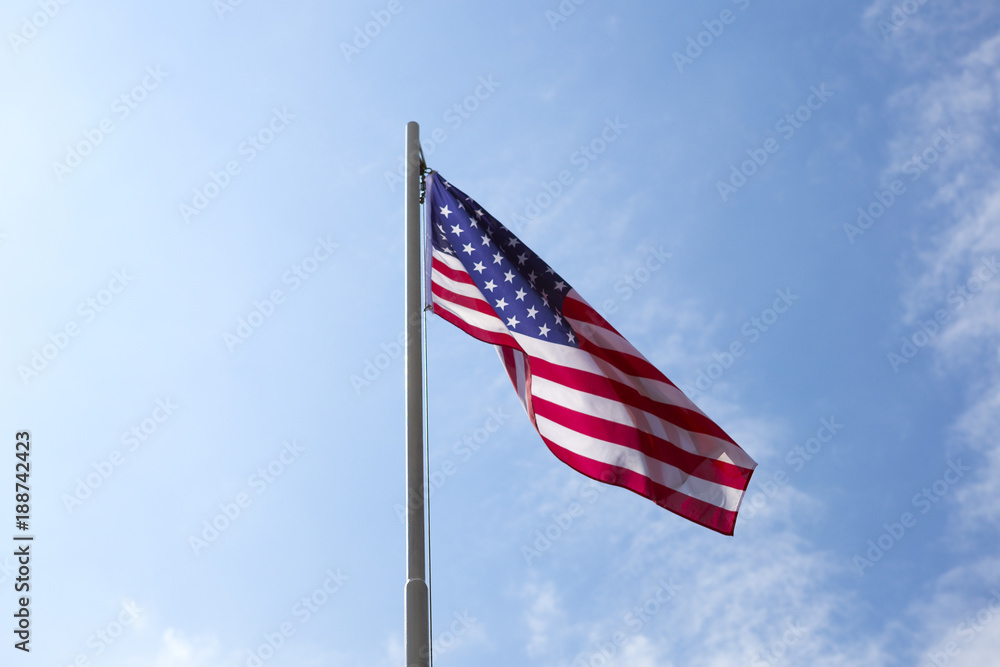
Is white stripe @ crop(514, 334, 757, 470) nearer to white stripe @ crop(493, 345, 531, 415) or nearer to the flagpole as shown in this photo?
white stripe @ crop(493, 345, 531, 415)

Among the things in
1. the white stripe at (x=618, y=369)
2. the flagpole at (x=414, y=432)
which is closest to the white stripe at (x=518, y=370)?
the white stripe at (x=618, y=369)

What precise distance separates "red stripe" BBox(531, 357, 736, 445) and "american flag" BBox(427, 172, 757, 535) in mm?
11

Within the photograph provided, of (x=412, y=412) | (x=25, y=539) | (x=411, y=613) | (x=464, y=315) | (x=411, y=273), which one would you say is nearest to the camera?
(x=411, y=613)

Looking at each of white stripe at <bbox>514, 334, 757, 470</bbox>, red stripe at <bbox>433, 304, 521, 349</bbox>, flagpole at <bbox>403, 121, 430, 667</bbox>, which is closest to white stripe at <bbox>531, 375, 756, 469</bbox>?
white stripe at <bbox>514, 334, 757, 470</bbox>

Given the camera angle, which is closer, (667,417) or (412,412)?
(412,412)

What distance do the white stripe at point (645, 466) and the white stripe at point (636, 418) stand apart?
0.98ft

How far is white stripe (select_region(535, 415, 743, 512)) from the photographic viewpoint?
10500 millimetres

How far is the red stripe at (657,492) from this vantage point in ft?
34.0

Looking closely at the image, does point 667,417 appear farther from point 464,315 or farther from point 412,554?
point 412,554

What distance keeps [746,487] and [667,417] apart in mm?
1136

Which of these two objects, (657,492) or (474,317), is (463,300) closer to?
(474,317)

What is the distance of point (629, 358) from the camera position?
1129 centimetres

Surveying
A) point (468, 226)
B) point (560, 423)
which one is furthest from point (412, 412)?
point (468, 226)

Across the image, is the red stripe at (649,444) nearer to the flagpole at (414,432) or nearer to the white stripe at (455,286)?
the white stripe at (455,286)
